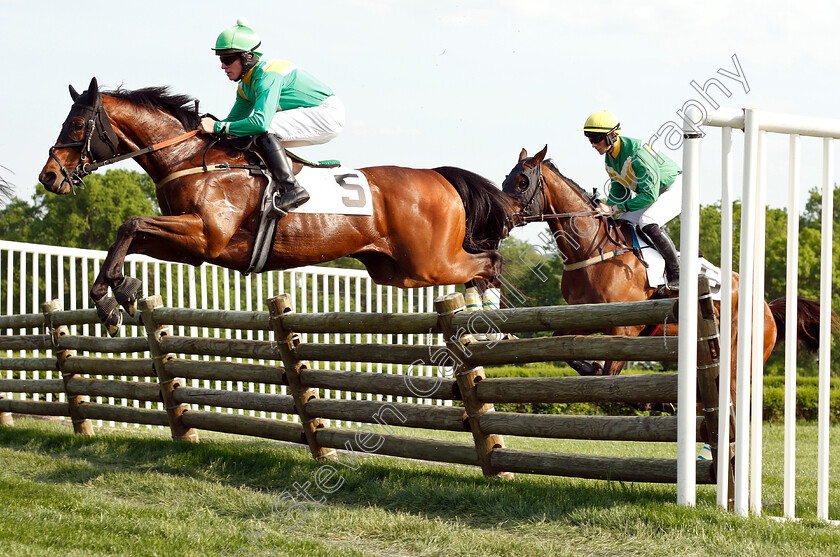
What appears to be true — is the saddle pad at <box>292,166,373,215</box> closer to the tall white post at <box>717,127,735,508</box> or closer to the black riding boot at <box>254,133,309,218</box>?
the black riding boot at <box>254,133,309,218</box>

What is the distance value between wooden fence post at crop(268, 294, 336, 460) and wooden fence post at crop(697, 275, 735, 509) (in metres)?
2.84

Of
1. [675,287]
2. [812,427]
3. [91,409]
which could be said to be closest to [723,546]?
[675,287]

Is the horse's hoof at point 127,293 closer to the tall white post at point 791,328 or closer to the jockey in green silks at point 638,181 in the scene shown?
the tall white post at point 791,328

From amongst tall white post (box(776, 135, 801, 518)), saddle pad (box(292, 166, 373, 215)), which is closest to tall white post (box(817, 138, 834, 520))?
tall white post (box(776, 135, 801, 518))

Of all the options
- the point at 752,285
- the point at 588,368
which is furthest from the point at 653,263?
the point at 752,285

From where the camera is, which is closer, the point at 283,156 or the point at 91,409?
the point at 283,156

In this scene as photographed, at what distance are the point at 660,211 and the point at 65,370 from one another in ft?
18.3

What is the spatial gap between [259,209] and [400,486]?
1.82 metres

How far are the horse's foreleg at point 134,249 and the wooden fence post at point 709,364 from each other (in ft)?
9.08

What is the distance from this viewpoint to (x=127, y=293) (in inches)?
187

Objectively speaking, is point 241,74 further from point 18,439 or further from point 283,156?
point 18,439

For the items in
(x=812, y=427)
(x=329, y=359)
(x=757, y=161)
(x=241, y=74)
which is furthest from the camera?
(x=812, y=427)

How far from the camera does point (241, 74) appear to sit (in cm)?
518

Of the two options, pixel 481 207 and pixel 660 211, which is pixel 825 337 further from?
pixel 660 211
